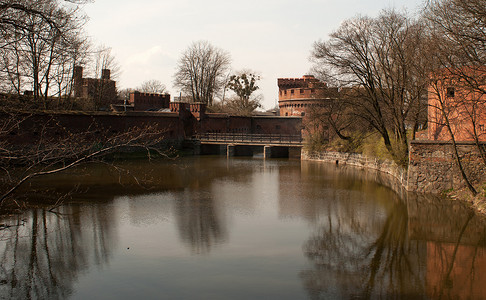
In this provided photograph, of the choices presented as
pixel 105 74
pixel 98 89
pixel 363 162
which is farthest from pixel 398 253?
pixel 105 74

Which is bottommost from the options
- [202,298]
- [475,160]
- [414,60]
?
[202,298]

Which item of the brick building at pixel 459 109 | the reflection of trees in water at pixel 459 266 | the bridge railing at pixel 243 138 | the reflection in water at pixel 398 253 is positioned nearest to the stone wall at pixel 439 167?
the brick building at pixel 459 109

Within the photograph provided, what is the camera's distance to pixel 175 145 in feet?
108

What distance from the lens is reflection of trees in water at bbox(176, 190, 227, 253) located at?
966cm

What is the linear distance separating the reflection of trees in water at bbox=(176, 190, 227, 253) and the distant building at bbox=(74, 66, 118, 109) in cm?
1812

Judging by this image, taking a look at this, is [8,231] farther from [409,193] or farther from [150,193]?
[409,193]

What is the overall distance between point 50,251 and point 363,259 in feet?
19.1

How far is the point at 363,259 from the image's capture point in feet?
28.6

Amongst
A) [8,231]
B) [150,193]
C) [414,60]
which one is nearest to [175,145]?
[150,193]

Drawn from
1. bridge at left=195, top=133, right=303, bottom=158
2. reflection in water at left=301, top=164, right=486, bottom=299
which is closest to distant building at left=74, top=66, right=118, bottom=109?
bridge at left=195, top=133, right=303, bottom=158

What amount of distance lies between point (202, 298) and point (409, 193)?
10.6 meters

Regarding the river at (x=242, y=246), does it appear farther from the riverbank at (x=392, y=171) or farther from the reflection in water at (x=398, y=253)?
the riverbank at (x=392, y=171)

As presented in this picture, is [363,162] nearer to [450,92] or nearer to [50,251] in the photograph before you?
[450,92]

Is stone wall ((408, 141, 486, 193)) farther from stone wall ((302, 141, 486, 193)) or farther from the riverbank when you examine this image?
the riverbank
